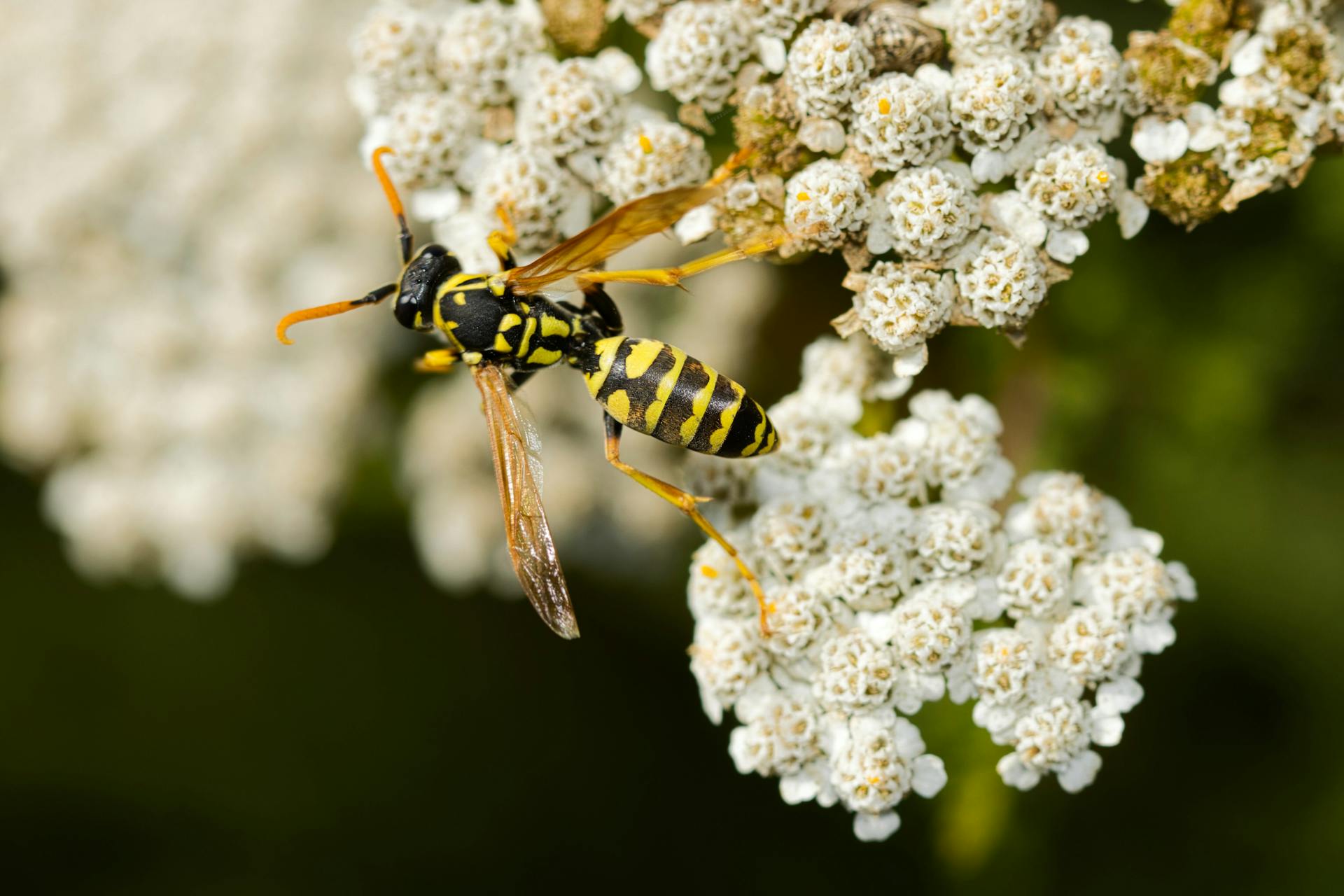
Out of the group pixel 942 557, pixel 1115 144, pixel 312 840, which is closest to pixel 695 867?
pixel 312 840

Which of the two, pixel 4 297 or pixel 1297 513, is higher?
pixel 1297 513

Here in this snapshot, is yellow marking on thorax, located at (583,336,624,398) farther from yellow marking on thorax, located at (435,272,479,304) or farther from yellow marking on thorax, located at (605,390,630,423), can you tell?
yellow marking on thorax, located at (435,272,479,304)

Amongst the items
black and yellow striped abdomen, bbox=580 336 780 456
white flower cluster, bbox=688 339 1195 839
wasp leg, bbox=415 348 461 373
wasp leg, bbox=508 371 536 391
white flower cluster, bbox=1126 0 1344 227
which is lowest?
white flower cluster, bbox=688 339 1195 839

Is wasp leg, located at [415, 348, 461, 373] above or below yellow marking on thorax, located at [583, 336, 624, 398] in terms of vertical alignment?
below

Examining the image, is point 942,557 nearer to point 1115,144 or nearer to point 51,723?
point 1115,144

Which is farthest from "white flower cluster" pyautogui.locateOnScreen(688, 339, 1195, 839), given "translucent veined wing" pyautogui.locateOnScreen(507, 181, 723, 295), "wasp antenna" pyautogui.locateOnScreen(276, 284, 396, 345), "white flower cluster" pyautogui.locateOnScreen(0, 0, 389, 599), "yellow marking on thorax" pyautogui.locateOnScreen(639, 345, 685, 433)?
"white flower cluster" pyautogui.locateOnScreen(0, 0, 389, 599)
